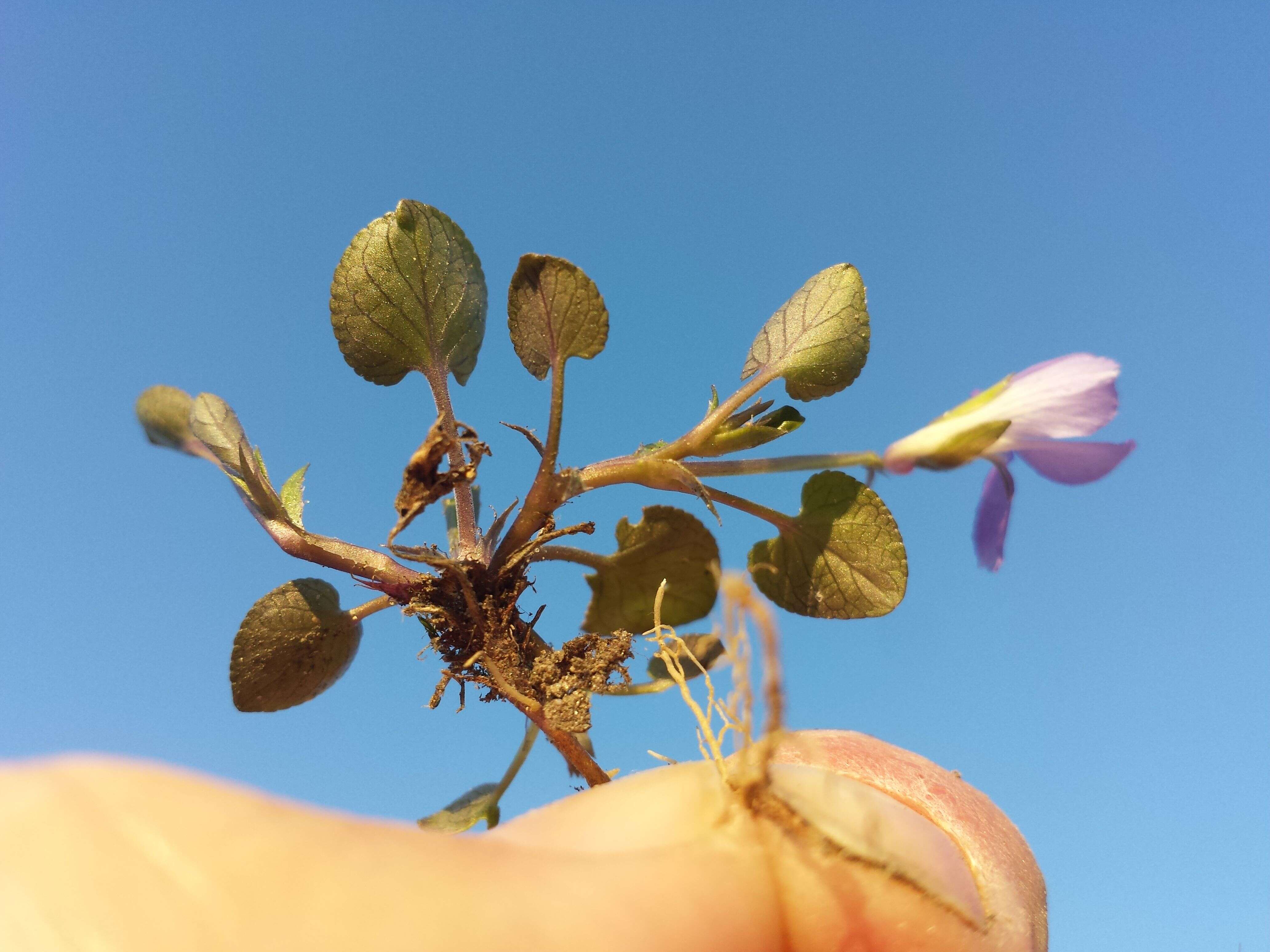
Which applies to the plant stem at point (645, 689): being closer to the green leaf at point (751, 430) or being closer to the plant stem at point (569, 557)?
the plant stem at point (569, 557)

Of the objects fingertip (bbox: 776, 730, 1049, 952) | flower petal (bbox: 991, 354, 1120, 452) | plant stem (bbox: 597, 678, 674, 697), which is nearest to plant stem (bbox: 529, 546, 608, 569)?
plant stem (bbox: 597, 678, 674, 697)

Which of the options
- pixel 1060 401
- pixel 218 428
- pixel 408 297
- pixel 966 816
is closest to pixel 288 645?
pixel 218 428

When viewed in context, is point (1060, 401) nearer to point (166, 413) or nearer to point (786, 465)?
point (786, 465)

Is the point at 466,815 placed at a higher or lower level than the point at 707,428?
lower

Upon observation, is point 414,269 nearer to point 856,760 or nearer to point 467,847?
point 467,847

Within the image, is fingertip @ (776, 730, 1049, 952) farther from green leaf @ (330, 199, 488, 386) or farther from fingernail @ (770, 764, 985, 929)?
green leaf @ (330, 199, 488, 386)

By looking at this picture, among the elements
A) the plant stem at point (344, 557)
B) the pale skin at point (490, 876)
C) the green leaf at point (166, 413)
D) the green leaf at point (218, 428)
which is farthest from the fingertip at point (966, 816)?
the green leaf at point (166, 413)
